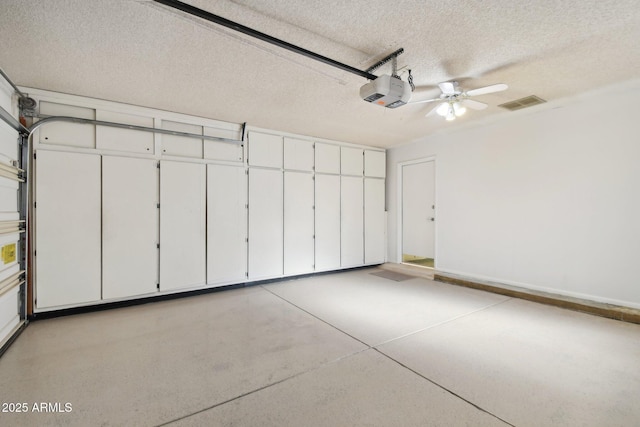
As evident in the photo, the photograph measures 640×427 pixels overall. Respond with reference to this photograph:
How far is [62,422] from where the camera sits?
5.61 feet

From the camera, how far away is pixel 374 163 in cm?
642

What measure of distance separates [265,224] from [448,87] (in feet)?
11.5

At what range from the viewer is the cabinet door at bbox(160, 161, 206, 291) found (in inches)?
160

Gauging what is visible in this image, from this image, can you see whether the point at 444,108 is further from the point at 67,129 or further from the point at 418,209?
the point at 67,129

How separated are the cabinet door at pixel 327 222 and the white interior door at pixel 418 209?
1732 millimetres

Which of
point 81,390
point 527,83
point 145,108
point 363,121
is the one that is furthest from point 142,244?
point 527,83

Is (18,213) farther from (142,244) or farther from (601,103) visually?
(601,103)

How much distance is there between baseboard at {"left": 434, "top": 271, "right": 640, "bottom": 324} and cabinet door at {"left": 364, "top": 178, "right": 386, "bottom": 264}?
167cm

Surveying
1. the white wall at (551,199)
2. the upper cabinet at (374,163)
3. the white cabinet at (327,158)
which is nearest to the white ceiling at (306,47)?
the white wall at (551,199)

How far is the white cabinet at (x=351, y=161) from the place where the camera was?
593 cm

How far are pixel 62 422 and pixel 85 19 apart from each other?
2.87 m

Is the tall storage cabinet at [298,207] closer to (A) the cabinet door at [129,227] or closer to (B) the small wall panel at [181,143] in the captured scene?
(B) the small wall panel at [181,143]

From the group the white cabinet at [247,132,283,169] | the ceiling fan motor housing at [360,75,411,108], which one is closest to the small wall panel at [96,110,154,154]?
the white cabinet at [247,132,283,169]

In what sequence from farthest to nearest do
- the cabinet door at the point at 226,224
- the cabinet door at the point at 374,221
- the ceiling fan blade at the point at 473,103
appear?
the cabinet door at the point at 374,221 < the cabinet door at the point at 226,224 < the ceiling fan blade at the point at 473,103
